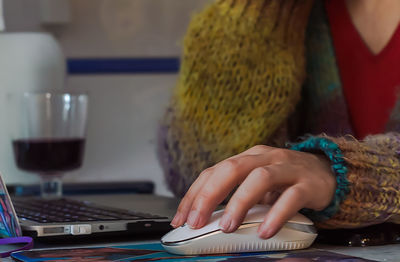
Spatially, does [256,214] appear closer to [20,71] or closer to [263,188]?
[263,188]

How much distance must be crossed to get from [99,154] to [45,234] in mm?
904

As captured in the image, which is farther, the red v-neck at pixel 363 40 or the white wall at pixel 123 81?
the white wall at pixel 123 81

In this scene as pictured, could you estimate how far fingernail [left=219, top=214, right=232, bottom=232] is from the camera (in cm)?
60

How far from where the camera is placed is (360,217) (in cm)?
65

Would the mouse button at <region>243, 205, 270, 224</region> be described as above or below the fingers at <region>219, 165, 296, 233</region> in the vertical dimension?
below

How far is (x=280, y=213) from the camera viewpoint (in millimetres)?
603

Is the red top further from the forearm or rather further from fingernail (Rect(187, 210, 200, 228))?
fingernail (Rect(187, 210, 200, 228))

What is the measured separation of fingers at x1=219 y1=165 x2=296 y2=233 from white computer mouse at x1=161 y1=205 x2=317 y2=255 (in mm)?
10

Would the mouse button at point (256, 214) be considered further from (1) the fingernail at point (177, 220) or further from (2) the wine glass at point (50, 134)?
(2) the wine glass at point (50, 134)

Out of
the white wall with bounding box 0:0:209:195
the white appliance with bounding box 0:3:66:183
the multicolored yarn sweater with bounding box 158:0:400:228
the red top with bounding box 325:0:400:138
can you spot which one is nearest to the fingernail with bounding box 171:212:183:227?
the multicolored yarn sweater with bounding box 158:0:400:228

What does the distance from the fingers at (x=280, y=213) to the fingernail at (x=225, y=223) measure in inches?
1.1

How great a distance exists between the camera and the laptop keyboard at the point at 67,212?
73 cm

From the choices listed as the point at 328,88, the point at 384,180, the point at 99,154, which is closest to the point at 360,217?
the point at 384,180

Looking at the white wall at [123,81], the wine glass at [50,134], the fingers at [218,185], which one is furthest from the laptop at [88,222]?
the white wall at [123,81]
